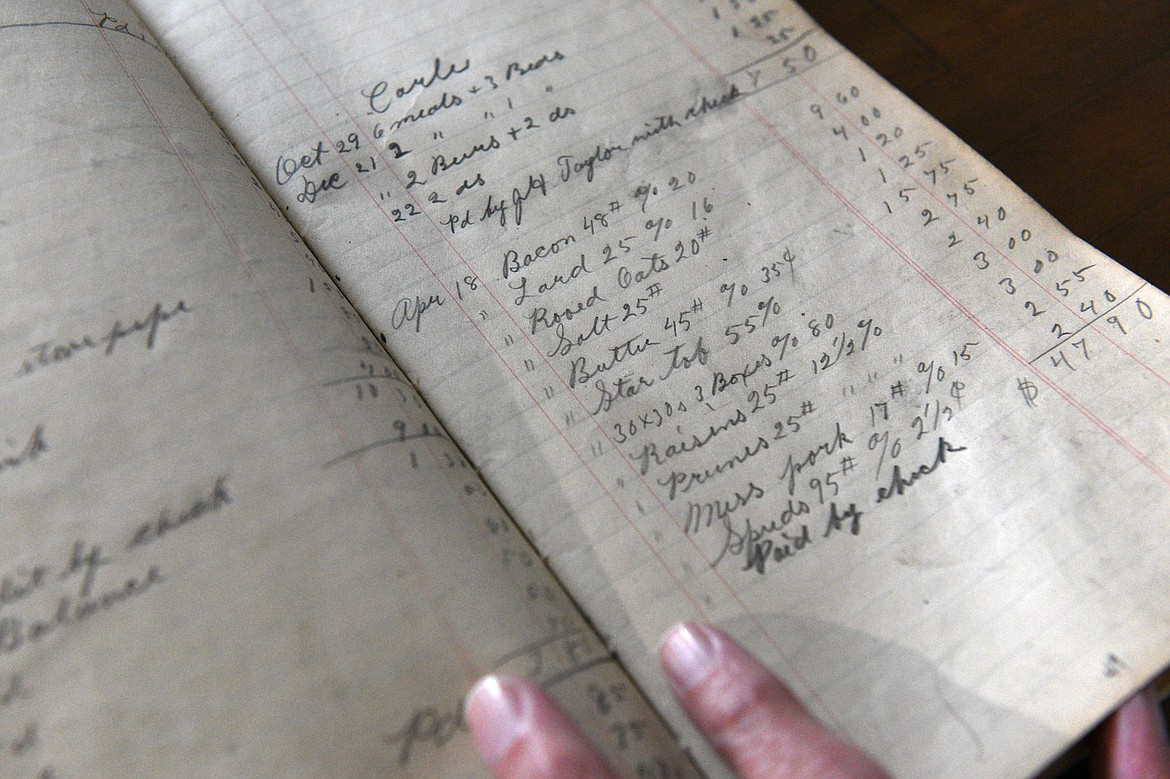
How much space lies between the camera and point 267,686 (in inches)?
12.3

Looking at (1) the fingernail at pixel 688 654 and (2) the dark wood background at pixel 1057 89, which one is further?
(2) the dark wood background at pixel 1057 89

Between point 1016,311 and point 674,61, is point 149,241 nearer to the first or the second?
point 674,61

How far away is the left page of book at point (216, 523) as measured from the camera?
307 millimetres

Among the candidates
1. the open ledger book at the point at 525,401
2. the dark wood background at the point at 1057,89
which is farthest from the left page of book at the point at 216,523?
the dark wood background at the point at 1057,89

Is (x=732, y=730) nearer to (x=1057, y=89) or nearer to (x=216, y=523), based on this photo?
(x=216, y=523)

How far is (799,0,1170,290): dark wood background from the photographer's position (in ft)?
1.48

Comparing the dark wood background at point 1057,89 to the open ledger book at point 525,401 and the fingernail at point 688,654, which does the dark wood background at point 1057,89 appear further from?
the fingernail at point 688,654

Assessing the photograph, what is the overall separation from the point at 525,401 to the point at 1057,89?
374 mm

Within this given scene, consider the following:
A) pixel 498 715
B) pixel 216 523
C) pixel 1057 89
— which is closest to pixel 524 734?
pixel 498 715

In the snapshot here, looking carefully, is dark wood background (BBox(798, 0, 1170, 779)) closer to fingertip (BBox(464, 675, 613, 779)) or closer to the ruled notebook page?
the ruled notebook page

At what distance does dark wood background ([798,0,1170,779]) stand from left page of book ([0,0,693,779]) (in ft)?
1.16

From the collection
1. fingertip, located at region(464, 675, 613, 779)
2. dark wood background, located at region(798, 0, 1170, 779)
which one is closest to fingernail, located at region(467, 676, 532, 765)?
fingertip, located at region(464, 675, 613, 779)

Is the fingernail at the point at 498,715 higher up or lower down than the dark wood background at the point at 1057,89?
lower down

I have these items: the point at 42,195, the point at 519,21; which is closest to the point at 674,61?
the point at 519,21
